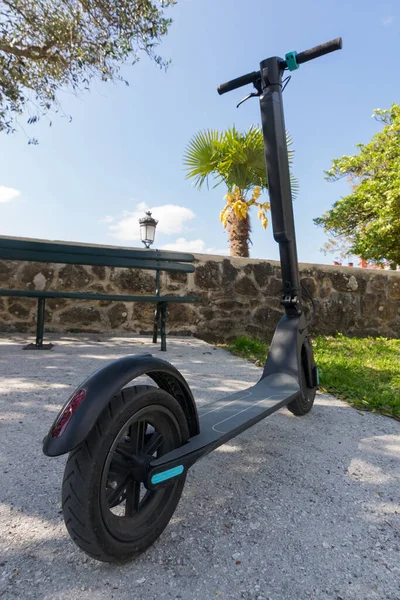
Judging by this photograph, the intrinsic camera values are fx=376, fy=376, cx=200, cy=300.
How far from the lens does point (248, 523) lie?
4.06 feet

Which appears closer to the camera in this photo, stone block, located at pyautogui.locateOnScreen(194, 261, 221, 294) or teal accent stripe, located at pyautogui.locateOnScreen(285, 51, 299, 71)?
teal accent stripe, located at pyautogui.locateOnScreen(285, 51, 299, 71)

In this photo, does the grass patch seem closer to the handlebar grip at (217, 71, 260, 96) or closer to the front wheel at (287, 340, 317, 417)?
the front wheel at (287, 340, 317, 417)

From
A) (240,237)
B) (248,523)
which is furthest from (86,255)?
(240,237)

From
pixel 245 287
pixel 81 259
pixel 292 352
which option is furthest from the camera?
pixel 245 287

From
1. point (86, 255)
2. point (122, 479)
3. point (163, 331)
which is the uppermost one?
point (86, 255)

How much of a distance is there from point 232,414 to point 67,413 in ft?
2.45

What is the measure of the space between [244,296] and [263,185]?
5476 millimetres

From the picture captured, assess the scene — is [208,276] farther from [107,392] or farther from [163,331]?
[107,392]

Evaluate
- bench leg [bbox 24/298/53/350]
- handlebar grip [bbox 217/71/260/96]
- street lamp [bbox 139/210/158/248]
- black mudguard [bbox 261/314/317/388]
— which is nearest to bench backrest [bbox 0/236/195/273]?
bench leg [bbox 24/298/53/350]

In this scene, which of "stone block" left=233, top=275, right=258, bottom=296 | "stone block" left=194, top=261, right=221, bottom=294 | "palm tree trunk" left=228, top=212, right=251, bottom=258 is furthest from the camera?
"palm tree trunk" left=228, top=212, right=251, bottom=258

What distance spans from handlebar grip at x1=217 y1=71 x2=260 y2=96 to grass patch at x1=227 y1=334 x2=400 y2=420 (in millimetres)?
2267

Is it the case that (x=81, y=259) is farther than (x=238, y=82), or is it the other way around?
(x=81, y=259)

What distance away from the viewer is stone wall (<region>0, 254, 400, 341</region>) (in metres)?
4.60

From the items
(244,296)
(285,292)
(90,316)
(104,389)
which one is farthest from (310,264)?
(104,389)
